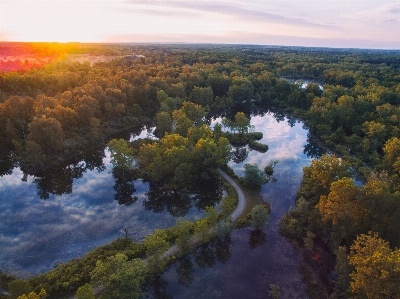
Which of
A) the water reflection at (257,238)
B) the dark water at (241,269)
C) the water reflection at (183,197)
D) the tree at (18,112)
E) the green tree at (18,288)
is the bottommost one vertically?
the dark water at (241,269)

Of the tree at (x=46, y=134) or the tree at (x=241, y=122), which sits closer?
the tree at (x=46, y=134)

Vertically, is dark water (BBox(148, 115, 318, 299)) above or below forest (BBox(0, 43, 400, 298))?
below

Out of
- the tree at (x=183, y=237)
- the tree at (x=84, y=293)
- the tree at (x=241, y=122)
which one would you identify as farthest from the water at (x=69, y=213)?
the tree at (x=241, y=122)

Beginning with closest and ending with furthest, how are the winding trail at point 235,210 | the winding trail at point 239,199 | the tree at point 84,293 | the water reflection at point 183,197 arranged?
the tree at point 84,293
the winding trail at point 235,210
the winding trail at point 239,199
the water reflection at point 183,197

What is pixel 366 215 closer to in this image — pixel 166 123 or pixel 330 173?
pixel 330 173

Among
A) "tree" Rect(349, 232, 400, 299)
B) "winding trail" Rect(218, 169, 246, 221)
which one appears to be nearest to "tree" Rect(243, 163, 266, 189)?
"winding trail" Rect(218, 169, 246, 221)

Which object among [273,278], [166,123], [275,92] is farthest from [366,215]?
[275,92]

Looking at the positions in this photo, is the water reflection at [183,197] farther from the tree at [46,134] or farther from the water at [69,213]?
the tree at [46,134]

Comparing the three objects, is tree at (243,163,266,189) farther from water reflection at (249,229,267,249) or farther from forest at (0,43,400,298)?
water reflection at (249,229,267,249)
